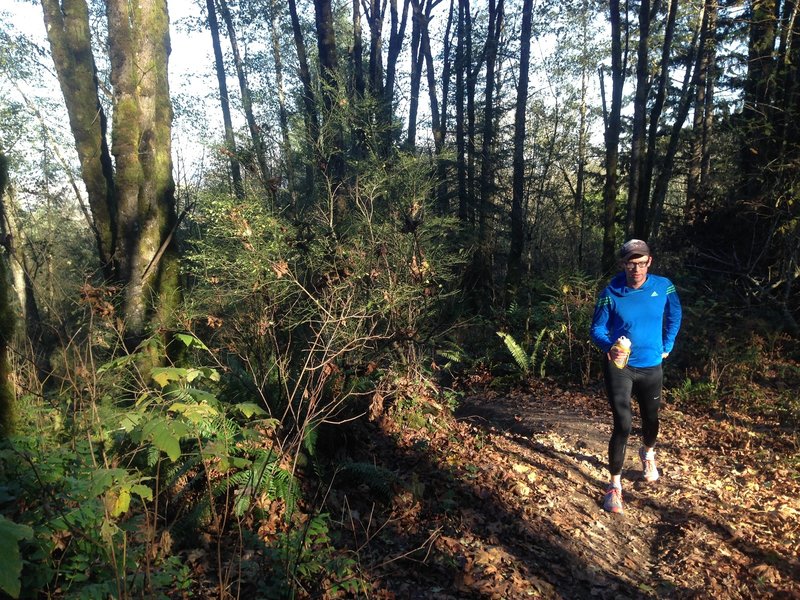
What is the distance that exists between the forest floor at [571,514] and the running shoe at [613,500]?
0.06 meters

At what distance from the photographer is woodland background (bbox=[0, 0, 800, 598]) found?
2832 mm

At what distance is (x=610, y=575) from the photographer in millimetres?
3617

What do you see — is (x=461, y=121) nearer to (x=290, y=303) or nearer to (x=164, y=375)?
(x=290, y=303)

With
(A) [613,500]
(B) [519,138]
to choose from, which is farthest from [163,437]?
(B) [519,138]

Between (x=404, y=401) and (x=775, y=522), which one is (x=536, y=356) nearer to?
(x=404, y=401)

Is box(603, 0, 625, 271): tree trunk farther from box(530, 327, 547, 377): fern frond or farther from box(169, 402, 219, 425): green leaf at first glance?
box(169, 402, 219, 425): green leaf

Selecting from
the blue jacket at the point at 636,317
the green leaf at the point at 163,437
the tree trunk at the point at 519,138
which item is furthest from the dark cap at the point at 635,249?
the tree trunk at the point at 519,138

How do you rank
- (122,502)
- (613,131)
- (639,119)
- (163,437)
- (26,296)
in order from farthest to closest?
(613,131) < (26,296) < (639,119) < (122,502) < (163,437)

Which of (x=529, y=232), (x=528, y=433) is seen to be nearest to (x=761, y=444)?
(x=528, y=433)

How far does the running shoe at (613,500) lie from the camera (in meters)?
4.38

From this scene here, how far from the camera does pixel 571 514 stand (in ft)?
14.3

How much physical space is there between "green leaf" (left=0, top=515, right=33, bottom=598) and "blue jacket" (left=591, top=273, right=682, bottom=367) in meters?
3.92

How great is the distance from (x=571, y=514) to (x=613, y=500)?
1.29 feet

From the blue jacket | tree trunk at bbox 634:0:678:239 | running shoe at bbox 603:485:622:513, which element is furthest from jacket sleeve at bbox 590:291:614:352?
tree trunk at bbox 634:0:678:239
